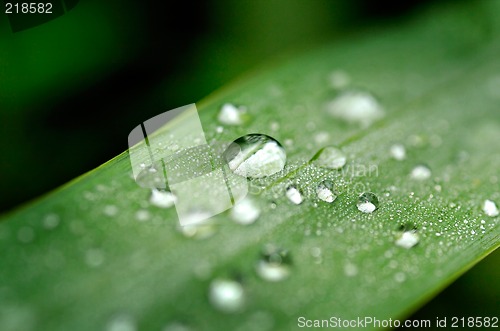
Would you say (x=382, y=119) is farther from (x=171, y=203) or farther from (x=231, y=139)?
(x=171, y=203)

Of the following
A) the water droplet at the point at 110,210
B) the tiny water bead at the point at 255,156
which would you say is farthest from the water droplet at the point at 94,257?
the tiny water bead at the point at 255,156

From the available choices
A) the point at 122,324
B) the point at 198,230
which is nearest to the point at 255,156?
the point at 198,230

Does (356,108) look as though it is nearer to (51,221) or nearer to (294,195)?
(294,195)

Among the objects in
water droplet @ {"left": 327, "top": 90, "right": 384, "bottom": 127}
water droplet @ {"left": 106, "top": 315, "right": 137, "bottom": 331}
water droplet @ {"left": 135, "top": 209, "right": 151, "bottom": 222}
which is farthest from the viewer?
water droplet @ {"left": 327, "top": 90, "right": 384, "bottom": 127}

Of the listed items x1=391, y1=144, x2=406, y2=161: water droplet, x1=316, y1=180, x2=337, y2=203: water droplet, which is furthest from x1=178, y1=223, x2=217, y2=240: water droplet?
x1=391, y1=144, x2=406, y2=161: water droplet

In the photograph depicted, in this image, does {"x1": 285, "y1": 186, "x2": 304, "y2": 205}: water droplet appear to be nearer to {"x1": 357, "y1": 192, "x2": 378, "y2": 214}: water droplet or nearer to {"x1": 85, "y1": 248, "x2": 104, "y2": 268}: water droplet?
{"x1": 357, "y1": 192, "x2": 378, "y2": 214}: water droplet

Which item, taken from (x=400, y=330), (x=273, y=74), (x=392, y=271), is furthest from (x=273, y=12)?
(x=400, y=330)
